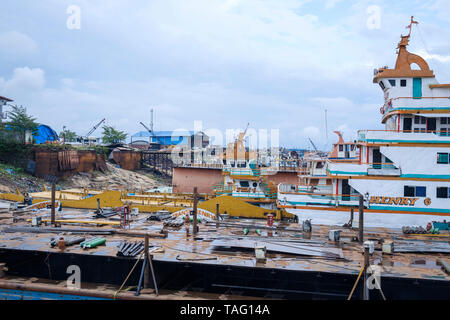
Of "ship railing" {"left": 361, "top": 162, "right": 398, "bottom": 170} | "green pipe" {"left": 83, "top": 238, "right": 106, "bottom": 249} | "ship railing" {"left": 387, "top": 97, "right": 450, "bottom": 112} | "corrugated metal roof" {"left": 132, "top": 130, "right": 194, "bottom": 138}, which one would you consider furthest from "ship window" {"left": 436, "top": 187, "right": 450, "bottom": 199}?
"corrugated metal roof" {"left": 132, "top": 130, "right": 194, "bottom": 138}

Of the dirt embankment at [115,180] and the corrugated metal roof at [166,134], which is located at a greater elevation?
the corrugated metal roof at [166,134]

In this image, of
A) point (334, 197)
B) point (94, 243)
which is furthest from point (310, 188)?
point (94, 243)

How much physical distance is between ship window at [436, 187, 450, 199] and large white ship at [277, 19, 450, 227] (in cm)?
A: 5

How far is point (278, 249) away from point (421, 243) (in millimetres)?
7183

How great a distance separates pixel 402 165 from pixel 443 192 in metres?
2.72

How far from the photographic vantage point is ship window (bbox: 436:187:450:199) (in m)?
18.7

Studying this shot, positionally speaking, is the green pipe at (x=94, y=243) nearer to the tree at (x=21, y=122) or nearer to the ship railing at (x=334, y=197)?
the ship railing at (x=334, y=197)

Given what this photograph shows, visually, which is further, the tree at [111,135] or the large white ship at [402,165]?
the tree at [111,135]

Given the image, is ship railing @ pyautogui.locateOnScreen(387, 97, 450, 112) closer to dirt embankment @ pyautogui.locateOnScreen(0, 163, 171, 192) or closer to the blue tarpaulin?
dirt embankment @ pyautogui.locateOnScreen(0, 163, 171, 192)

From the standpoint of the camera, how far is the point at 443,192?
18.8 metres

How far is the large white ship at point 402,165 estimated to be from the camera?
18781 millimetres

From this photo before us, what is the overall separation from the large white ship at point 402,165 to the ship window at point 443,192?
49mm

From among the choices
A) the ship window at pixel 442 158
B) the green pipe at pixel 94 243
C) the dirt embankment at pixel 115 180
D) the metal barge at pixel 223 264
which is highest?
the ship window at pixel 442 158

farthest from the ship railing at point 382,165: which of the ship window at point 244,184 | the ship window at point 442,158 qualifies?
the ship window at point 244,184
